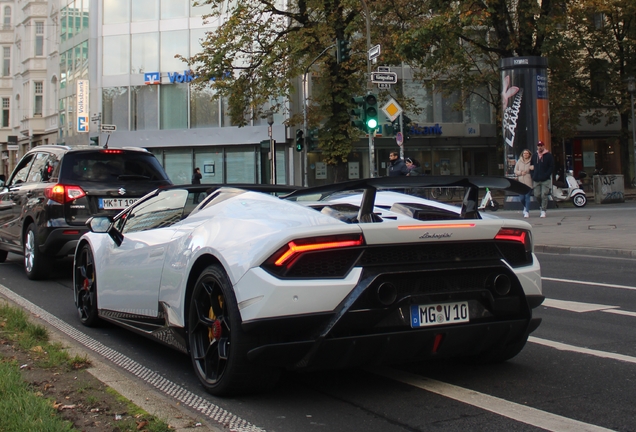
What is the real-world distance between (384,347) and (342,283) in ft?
1.41

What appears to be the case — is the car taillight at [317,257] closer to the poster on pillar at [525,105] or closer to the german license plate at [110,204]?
the german license plate at [110,204]

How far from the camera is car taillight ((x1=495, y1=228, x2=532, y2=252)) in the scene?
4516 millimetres

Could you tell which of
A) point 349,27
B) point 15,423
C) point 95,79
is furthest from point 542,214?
point 95,79

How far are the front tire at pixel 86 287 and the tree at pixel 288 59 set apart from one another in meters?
20.2

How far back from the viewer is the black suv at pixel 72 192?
9906 mm

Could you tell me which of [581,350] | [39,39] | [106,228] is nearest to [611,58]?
[39,39]

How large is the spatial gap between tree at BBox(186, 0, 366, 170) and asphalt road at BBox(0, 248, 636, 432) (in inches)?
852

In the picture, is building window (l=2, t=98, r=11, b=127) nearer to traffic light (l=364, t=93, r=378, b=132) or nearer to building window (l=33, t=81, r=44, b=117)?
building window (l=33, t=81, r=44, b=117)

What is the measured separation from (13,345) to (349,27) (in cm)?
2284

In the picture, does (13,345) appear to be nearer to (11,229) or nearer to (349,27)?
(11,229)

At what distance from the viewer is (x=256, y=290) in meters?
4.07

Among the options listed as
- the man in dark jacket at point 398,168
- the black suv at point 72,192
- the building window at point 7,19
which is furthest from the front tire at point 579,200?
the building window at point 7,19

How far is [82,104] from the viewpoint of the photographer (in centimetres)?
4684

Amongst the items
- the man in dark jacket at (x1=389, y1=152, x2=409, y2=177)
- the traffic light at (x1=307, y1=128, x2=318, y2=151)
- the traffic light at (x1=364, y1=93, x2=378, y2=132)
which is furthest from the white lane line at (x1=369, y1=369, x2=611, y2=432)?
the traffic light at (x1=307, y1=128, x2=318, y2=151)
